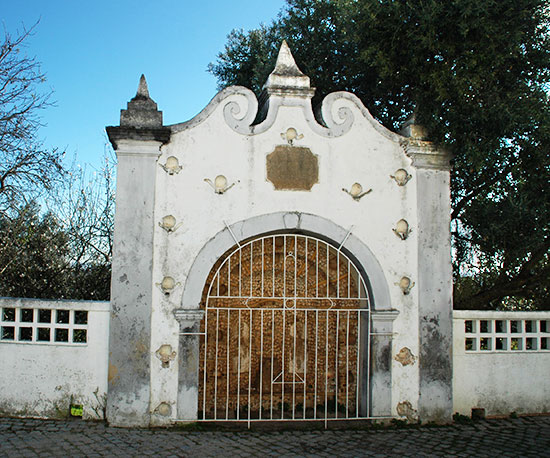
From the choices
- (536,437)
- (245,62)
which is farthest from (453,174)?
(245,62)

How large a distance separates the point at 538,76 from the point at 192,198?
192 inches

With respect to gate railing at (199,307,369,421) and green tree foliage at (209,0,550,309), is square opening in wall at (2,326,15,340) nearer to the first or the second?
gate railing at (199,307,369,421)

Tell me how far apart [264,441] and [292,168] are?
3172mm

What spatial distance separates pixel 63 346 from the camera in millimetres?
5938

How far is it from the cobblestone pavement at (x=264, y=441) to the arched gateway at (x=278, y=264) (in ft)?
1.01

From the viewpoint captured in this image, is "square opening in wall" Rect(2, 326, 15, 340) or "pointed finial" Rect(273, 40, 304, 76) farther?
"pointed finial" Rect(273, 40, 304, 76)

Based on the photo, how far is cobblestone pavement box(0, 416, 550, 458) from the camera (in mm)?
5027

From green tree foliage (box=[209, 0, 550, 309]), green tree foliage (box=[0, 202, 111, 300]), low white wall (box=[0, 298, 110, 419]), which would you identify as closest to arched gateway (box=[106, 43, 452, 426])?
low white wall (box=[0, 298, 110, 419])

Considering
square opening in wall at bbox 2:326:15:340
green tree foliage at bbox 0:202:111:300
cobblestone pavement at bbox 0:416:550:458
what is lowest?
cobblestone pavement at bbox 0:416:550:458

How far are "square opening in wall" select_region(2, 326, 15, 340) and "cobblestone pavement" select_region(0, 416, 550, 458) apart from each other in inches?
40.8

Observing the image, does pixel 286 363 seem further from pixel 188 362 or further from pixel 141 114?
pixel 141 114

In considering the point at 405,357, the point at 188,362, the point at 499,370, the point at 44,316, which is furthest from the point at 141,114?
the point at 499,370

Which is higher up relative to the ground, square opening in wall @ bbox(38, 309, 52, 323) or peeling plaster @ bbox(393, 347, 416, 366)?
square opening in wall @ bbox(38, 309, 52, 323)

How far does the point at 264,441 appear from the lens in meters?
5.45
